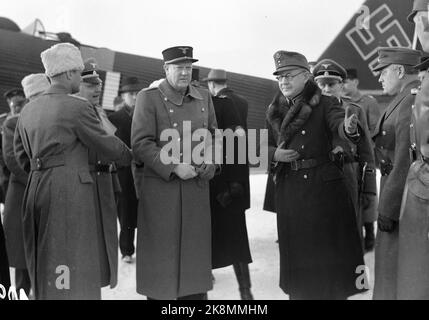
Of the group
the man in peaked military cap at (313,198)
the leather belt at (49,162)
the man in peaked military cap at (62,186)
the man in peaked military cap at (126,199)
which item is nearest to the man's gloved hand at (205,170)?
the man in peaked military cap at (313,198)

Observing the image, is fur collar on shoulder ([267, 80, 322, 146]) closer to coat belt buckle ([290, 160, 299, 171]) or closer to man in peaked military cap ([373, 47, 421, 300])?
coat belt buckle ([290, 160, 299, 171])

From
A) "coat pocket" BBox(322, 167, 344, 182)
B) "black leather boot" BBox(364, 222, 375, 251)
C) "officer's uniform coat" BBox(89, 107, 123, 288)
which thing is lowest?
"black leather boot" BBox(364, 222, 375, 251)

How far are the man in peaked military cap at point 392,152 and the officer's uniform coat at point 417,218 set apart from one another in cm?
13

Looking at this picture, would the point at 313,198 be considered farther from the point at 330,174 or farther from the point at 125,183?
the point at 125,183

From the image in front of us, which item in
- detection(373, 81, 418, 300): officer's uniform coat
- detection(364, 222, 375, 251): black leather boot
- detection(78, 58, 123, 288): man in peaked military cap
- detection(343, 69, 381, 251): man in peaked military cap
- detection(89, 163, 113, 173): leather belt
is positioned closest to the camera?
detection(373, 81, 418, 300): officer's uniform coat

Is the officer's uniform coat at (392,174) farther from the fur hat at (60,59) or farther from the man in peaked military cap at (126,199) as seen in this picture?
the man in peaked military cap at (126,199)

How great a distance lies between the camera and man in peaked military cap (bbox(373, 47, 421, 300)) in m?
2.44

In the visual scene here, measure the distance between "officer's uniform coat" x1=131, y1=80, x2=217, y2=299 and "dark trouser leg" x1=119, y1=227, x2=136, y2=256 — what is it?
1.67 metres

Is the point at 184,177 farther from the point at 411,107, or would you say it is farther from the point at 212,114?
the point at 411,107

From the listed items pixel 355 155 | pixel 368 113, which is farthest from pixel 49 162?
pixel 368 113

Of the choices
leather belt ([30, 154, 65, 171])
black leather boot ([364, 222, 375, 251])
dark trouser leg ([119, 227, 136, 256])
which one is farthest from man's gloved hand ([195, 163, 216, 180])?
black leather boot ([364, 222, 375, 251])

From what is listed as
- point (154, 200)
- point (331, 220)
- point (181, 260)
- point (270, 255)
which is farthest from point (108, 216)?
point (270, 255)

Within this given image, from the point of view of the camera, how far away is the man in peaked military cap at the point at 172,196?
9.77ft
